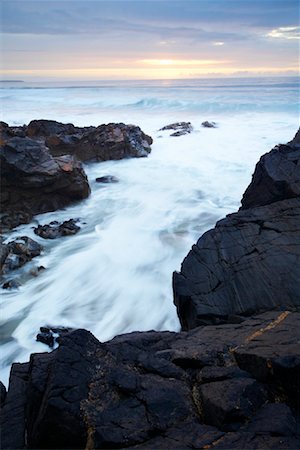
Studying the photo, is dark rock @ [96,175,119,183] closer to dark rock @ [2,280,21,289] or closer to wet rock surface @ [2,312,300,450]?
dark rock @ [2,280,21,289]

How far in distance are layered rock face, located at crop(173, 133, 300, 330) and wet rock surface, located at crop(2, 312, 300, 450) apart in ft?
4.08

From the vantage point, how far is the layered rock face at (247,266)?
546cm

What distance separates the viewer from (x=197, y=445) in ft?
9.45

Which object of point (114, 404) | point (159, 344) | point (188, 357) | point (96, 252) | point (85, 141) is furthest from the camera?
point (85, 141)

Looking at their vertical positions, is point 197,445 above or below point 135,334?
above

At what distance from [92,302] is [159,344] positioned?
292 cm

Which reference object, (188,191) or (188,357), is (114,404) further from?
(188,191)

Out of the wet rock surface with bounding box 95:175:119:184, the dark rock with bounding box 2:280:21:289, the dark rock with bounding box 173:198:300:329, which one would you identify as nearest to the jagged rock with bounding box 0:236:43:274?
the dark rock with bounding box 2:280:21:289

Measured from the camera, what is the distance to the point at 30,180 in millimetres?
10641

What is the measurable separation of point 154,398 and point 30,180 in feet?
27.4

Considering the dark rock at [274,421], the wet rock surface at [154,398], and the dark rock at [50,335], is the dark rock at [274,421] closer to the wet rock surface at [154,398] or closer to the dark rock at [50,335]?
the wet rock surface at [154,398]

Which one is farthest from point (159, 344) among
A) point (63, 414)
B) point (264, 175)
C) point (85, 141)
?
point (85, 141)

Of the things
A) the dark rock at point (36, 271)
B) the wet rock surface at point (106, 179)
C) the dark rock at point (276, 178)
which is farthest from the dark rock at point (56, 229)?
the dark rock at point (276, 178)

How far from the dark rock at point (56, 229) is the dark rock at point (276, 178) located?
427 centimetres
